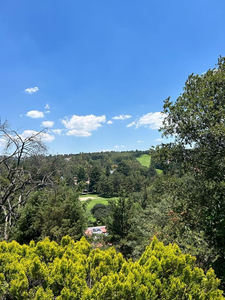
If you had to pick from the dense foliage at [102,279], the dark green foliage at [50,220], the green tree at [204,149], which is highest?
the green tree at [204,149]

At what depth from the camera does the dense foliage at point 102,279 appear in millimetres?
2650

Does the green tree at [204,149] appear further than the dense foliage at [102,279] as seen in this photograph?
Yes

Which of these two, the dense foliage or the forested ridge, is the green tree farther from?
the dense foliage

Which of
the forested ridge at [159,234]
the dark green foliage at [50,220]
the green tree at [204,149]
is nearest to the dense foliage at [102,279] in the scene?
the forested ridge at [159,234]

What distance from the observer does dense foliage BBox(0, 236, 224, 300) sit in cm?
265

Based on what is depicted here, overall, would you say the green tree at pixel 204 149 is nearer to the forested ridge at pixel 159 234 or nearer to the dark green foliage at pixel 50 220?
the forested ridge at pixel 159 234

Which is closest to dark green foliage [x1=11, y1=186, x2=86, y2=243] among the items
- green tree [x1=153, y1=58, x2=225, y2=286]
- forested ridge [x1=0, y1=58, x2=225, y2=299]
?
forested ridge [x1=0, y1=58, x2=225, y2=299]

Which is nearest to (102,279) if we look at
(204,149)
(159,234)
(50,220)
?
(204,149)

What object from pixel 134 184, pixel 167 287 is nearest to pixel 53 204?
pixel 167 287

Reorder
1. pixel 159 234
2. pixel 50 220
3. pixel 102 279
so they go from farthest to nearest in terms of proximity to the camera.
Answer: pixel 50 220
pixel 159 234
pixel 102 279

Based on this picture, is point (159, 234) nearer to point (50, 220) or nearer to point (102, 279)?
point (50, 220)

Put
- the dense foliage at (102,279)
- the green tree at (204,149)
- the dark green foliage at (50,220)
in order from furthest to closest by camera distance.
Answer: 1. the dark green foliage at (50,220)
2. the green tree at (204,149)
3. the dense foliage at (102,279)

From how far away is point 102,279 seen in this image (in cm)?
276

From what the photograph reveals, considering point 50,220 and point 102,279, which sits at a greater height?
point 102,279
